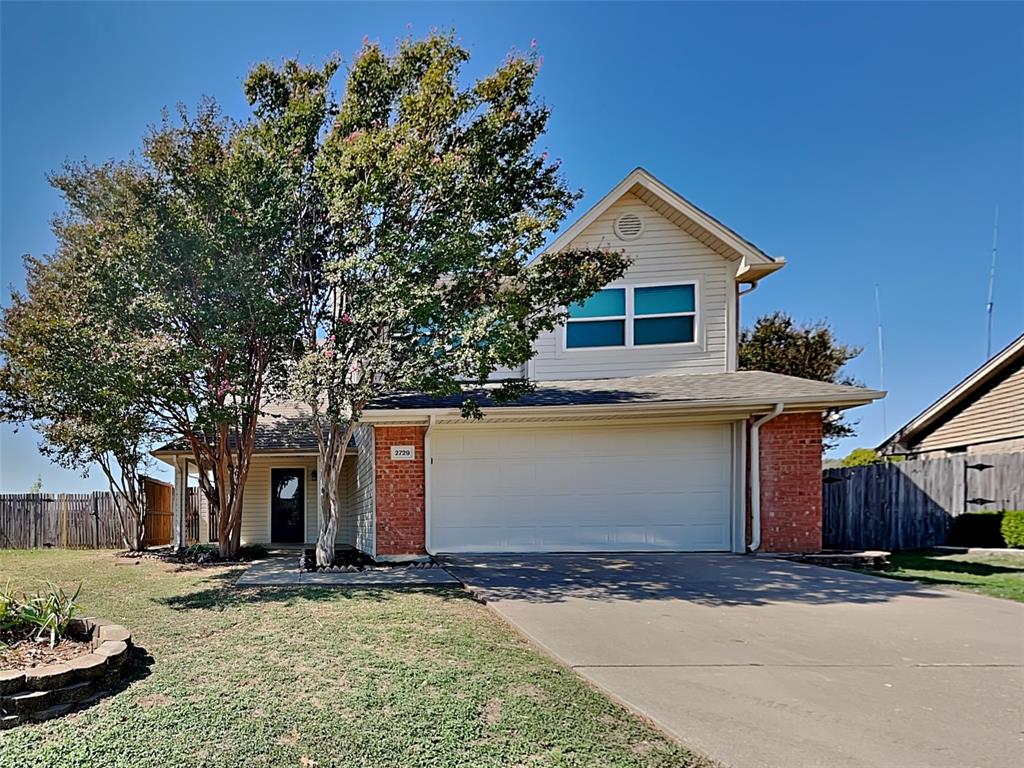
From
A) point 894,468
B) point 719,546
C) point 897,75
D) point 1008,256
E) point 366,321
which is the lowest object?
point 719,546

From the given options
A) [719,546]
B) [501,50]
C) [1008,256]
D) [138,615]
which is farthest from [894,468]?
[138,615]

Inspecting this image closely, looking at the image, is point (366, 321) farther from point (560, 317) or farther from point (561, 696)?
point (561, 696)

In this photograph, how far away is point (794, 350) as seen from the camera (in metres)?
21.7

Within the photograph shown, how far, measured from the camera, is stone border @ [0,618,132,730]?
11.6ft

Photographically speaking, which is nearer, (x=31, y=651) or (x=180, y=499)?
(x=31, y=651)

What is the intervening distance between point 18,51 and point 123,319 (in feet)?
13.0

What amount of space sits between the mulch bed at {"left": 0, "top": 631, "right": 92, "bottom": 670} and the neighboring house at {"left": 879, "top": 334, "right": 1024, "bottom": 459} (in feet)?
55.8

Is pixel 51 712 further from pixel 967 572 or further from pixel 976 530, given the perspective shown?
pixel 976 530

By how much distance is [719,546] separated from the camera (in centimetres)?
1072

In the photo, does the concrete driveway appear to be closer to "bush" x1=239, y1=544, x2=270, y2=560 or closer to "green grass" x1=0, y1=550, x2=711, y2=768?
"green grass" x1=0, y1=550, x2=711, y2=768

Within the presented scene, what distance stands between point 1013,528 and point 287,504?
16.1 meters

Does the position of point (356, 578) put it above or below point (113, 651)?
below

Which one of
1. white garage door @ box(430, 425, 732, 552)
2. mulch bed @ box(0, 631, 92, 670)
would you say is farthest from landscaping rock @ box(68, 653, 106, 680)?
white garage door @ box(430, 425, 732, 552)

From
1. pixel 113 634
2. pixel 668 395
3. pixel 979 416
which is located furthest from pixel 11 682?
pixel 979 416
